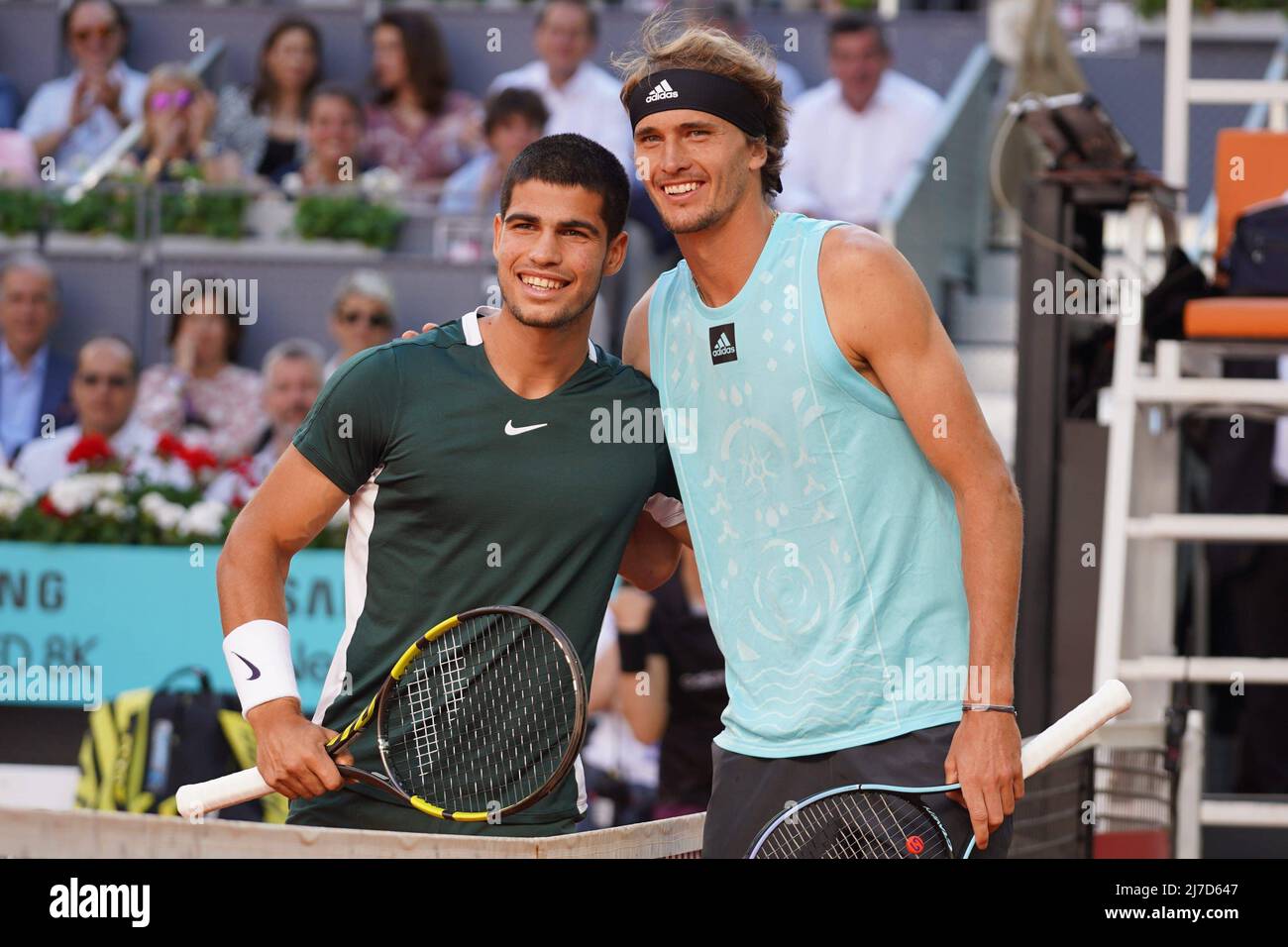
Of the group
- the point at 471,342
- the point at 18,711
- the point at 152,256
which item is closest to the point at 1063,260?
the point at 471,342

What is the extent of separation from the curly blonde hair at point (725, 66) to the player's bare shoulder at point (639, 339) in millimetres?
328

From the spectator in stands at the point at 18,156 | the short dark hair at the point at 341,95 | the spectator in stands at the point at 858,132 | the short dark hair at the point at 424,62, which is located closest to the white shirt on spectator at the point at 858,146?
the spectator in stands at the point at 858,132

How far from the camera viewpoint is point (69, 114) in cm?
920

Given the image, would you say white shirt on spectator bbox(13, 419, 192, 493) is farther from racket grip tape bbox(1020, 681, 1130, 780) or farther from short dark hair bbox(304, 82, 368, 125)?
racket grip tape bbox(1020, 681, 1130, 780)

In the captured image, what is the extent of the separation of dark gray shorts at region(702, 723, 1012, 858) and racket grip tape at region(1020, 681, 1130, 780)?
140 mm

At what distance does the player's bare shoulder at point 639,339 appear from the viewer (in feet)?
11.2

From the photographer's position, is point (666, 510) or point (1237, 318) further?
point (1237, 318)

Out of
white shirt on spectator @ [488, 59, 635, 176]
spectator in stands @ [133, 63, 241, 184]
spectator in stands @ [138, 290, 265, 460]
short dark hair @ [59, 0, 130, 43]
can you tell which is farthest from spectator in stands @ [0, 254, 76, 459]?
white shirt on spectator @ [488, 59, 635, 176]

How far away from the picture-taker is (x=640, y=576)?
3.52 m

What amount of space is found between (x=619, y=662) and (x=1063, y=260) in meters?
1.92

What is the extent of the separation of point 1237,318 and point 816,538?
239 cm

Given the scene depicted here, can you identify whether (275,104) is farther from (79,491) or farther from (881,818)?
(881,818)

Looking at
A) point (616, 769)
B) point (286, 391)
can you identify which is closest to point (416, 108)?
point (286, 391)

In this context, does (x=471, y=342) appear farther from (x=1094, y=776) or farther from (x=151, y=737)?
(x=151, y=737)
